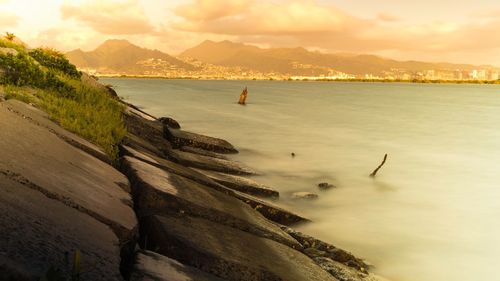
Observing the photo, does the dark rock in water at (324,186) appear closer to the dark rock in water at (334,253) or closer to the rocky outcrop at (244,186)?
the rocky outcrop at (244,186)

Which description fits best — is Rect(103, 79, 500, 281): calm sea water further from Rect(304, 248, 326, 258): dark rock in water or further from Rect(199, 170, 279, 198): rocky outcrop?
Rect(304, 248, 326, 258): dark rock in water

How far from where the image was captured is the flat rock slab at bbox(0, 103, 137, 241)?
5.12 meters

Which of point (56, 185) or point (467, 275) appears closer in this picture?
point (56, 185)

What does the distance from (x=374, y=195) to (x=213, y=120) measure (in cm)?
2869

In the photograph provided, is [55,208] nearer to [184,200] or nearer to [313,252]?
[184,200]

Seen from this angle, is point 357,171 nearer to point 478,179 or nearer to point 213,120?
point 478,179

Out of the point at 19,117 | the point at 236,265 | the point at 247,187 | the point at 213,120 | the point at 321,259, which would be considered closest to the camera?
the point at 236,265

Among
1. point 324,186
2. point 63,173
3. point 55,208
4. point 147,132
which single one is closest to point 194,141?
point 147,132

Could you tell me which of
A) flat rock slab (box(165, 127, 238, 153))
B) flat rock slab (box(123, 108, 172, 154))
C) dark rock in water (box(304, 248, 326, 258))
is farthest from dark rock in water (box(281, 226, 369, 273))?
flat rock slab (box(165, 127, 238, 153))

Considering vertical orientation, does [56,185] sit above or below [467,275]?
above

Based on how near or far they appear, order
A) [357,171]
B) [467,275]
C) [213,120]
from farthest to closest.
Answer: [213,120]
[357,171]
[467,275]

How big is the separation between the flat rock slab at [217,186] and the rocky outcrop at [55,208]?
206 cm

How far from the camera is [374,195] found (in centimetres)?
1814

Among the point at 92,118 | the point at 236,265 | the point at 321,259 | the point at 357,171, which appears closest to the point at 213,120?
the point at 357,171
